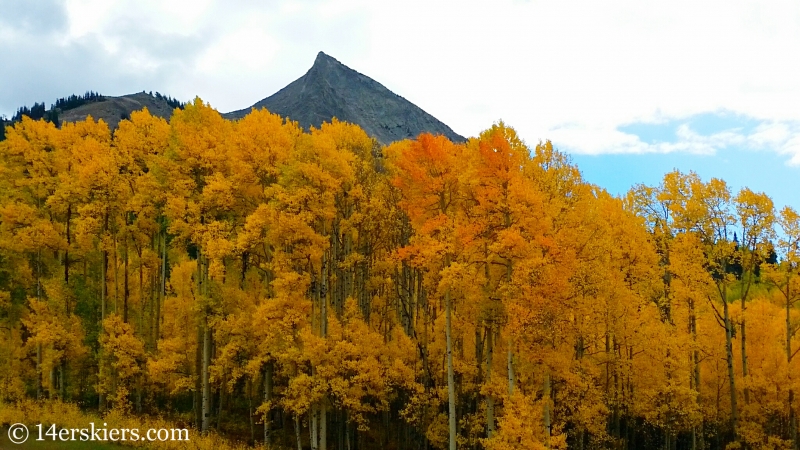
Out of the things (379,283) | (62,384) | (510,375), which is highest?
(379,283)

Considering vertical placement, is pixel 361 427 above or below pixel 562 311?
below

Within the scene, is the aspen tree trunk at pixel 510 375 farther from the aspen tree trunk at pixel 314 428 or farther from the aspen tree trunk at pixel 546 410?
the aspen tree trunk at pixel 314 428

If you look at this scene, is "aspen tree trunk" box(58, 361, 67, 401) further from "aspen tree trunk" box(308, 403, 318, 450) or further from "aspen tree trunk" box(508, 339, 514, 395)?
"aspen tree trunk" box(508, 339, 514, 395)

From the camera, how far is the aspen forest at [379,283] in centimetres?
1691

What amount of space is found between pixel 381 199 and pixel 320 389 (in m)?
8.88

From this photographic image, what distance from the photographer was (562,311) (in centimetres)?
1588

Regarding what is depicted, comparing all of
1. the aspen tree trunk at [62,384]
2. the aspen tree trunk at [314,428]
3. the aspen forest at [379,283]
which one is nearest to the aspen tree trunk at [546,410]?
the aspen forest at [379,283]

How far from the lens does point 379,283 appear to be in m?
23.6

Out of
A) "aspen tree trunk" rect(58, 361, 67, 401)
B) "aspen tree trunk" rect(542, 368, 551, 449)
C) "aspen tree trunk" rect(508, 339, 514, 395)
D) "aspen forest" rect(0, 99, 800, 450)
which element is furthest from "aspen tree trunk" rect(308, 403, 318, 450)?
"aspen tree trunk" rect(58, 361, 67, 401)

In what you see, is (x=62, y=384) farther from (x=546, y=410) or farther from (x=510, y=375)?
(x=546, y=410)

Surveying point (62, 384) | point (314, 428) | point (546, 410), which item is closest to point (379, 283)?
point (314, 428)

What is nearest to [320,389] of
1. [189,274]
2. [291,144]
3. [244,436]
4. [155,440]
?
[155,440]

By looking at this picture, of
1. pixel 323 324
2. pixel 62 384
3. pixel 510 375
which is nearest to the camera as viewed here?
pixel 510 375

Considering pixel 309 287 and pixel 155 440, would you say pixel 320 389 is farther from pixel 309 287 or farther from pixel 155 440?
pixel 155 440
